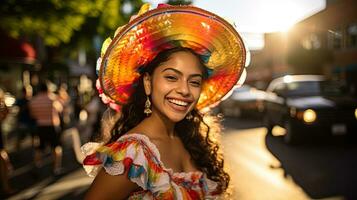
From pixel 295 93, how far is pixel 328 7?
29.9 metres

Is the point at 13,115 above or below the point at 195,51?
below

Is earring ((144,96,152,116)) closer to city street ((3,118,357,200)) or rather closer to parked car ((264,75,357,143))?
city street ((3,118,357,200))

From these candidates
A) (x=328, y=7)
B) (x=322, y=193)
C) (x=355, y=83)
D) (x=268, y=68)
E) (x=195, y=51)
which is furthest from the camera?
(x=268, y=68)

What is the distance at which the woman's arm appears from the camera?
1748mm

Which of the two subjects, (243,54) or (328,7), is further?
(328,7)

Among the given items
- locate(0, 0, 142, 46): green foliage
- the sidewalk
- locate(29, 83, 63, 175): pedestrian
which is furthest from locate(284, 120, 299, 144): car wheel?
locate(0, 0, 142, 46): green foliage

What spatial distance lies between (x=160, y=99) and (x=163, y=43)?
286 millimetres

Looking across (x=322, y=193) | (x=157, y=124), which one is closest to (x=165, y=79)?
(x=157, y=124)

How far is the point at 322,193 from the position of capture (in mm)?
6078

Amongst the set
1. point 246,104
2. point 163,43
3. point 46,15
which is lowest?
point 246,104

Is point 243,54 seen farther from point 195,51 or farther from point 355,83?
point 355,83

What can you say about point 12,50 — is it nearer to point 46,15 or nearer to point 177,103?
point 46,15

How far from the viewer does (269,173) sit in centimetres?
757

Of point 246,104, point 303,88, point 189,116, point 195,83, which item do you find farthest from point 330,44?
point 195,83
